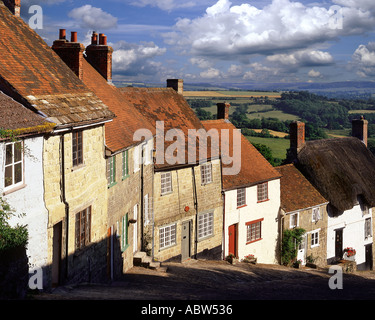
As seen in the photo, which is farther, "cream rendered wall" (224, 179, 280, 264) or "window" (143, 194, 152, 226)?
"cream rendered wall" (224, 179, 280, 264)

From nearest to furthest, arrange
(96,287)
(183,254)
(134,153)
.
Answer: (96,287)
(134,153)
(183,254)

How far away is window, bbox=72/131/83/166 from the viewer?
13.6m

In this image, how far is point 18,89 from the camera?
1238cm

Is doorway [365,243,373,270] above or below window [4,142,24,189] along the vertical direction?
below

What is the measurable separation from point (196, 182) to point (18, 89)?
13.6 meters

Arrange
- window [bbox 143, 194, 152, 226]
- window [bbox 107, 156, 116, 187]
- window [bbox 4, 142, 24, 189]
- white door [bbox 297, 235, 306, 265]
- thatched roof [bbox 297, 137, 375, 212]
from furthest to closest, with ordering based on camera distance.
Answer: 1. thatched roof [bbox 297, 137, 375, 212]
2. white door [bbox 297, 235, 306, 265]
3. window [bbox 143, 194, 152, 226]
4. window [bbox 107, 156, 116, 187]
5. window [bbox 4, 142, 24, 189]

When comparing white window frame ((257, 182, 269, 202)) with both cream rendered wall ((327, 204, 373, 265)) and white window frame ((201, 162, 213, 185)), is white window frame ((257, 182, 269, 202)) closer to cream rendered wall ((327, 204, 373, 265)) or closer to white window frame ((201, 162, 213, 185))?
white window frame ((201, 162, 213, 185))

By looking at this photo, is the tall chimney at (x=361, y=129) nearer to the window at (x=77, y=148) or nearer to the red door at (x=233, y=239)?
the red door at (x=233, y=239)

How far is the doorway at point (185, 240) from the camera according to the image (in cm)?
2420

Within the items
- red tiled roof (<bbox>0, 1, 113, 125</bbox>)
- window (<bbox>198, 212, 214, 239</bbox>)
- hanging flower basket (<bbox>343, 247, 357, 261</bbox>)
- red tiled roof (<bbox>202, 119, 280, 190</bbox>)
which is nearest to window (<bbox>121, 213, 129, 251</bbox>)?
red tiled roof (<bbox>0, 1, 113, 125</bbox>)

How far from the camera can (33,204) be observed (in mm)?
11617

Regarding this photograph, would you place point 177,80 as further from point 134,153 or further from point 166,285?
point 166,285

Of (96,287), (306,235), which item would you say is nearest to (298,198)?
(306,235)

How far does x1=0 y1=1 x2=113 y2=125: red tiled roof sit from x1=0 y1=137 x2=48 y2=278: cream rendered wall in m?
1.14
